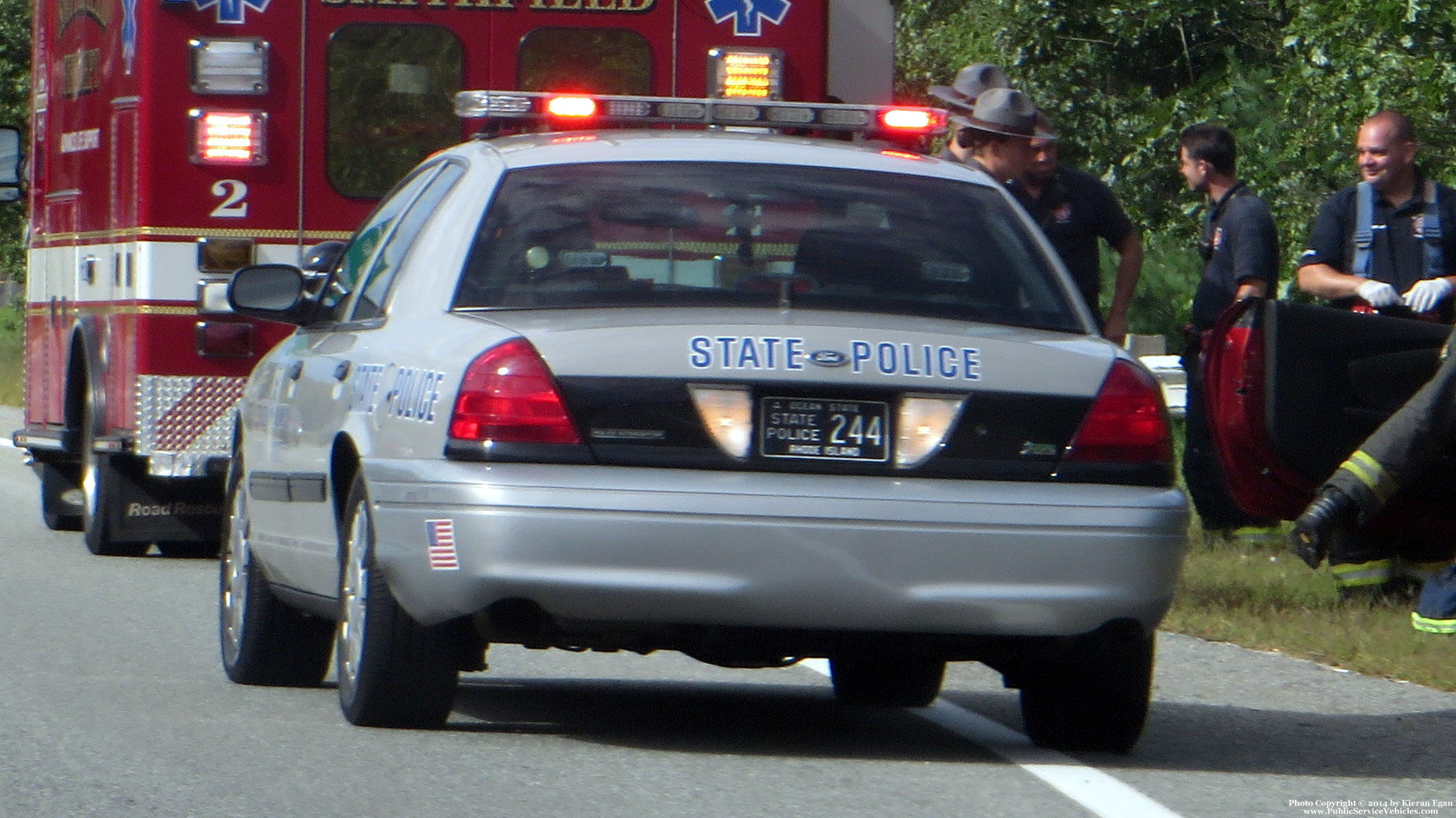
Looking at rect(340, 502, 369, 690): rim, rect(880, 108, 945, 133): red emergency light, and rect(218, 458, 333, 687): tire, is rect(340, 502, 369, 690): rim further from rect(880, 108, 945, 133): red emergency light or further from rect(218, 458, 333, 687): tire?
rect(880, 108, 945, 133): red emergency light

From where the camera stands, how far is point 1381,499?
346 inches

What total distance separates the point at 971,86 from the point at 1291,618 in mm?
2247

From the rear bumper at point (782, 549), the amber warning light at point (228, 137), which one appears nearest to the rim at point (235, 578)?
the rear bumper at point (782, 549)

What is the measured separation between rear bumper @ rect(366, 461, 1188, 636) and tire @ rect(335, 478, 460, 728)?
0.31 meters

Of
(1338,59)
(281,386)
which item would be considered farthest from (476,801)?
(1338,59)

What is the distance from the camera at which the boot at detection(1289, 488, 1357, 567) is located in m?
8.67

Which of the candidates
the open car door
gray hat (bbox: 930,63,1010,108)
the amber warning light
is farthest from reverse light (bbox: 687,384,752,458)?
the amber warning light

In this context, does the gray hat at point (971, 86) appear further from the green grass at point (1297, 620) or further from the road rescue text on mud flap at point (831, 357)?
the road rescue text on mud flap at point (831, 357)

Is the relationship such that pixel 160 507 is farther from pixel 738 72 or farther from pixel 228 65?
pixel 738 72

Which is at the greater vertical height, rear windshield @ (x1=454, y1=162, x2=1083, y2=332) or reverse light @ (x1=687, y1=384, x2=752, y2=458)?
rear windshield @ (x1=454, y1=162, x2=1083, y2=332)

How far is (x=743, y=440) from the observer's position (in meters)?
6.28

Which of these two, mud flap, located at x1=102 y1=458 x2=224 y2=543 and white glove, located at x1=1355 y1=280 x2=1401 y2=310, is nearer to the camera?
white glove, located at x1=1355 y1=280 x2=1401 y2=310

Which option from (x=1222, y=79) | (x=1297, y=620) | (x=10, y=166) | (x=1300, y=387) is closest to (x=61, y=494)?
(x=10, y=166)

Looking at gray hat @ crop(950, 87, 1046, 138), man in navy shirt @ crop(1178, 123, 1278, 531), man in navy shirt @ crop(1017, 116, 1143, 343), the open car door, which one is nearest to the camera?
the open car door
